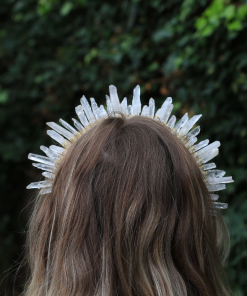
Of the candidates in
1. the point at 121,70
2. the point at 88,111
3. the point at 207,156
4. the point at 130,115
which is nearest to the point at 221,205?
the point at 207,156

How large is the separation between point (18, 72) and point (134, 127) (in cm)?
297

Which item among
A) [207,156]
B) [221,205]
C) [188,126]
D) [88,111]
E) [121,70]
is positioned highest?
[121,70]

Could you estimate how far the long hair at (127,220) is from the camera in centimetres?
93

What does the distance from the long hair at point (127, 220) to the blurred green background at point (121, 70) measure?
0.55m

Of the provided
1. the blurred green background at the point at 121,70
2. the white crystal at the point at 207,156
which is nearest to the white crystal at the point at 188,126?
the white crystal at the point at 207,156

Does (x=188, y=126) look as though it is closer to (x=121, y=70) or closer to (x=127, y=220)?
(x=127, y=220)

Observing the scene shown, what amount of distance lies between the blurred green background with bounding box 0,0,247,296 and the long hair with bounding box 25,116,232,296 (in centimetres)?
55

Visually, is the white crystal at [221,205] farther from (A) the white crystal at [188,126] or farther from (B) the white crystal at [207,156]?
(A) the white crystal at [188,126]

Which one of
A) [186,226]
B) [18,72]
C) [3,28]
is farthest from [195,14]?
[3,28]

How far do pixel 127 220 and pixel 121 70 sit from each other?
2.13 m

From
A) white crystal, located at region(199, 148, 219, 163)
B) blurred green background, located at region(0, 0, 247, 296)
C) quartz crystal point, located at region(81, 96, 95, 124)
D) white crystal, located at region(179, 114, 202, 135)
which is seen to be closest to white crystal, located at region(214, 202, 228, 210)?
white crystal, located at region(199, 148, 219, 163)

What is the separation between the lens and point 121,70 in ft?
9.32

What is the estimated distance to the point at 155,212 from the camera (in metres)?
0.95

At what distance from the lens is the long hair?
0.93m
